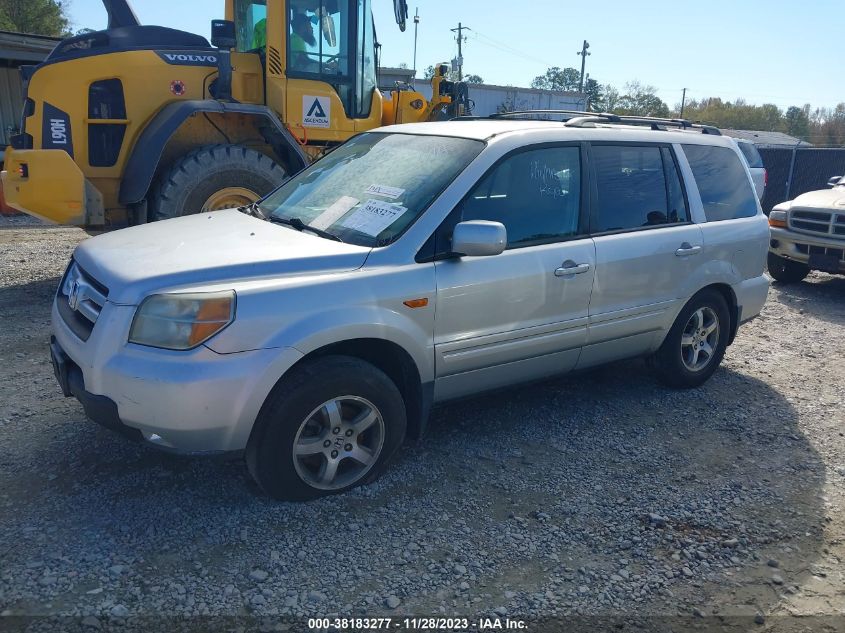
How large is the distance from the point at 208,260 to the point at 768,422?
380 centimetres

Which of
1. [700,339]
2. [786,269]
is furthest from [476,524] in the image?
[786,269]

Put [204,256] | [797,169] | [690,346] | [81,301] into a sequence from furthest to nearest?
[797,169] < [690,346] < [81,301] < [204,256]

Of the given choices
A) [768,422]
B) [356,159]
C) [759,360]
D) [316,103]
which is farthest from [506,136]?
[316,103]

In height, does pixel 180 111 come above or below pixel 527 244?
above

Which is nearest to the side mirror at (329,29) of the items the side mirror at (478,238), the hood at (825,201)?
the side mirror at (478,238)

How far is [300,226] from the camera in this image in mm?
3824

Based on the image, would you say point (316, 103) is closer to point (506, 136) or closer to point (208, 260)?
point (506, 136)

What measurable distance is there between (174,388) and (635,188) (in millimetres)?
3171

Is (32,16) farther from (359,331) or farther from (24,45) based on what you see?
(359,331)

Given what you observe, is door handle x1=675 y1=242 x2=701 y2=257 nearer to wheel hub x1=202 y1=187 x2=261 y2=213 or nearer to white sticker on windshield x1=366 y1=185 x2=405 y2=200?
white sticker on windshield x1=366 y1=185 x2=405 y2=200

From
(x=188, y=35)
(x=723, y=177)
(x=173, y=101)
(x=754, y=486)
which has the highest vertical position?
(x=188, y=35)

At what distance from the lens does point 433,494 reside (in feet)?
11.7

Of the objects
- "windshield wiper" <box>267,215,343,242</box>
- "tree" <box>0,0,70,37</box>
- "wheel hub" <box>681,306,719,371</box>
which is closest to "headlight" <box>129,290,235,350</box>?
"windshield wiper" <box>267,215,343,242</box>

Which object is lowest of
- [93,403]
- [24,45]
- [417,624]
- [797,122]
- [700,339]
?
[417,624]
